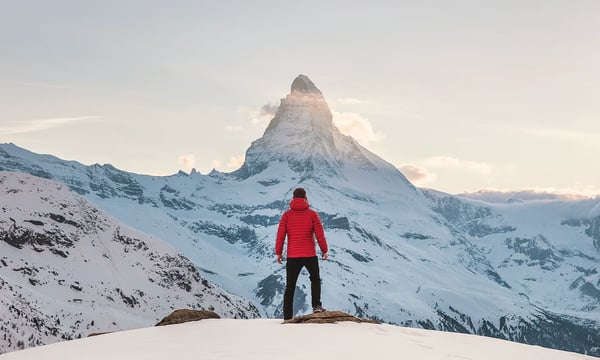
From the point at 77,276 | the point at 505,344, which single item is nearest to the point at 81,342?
the point at 505,344

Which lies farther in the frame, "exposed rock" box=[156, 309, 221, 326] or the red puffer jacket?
"exposed rock" box=[156, 309, 221, 326]

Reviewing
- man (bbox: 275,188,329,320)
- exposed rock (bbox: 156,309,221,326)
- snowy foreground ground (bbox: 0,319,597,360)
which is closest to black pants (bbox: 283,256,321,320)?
man (bbox: 275,188,329,320)

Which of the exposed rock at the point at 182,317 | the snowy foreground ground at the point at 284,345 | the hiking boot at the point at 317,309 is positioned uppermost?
the hiking boot at the point at 317,309

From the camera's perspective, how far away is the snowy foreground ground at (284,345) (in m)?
15.1

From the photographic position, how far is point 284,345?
52.3 ft

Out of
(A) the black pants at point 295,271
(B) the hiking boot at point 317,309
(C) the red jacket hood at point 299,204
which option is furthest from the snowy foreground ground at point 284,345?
(C) the red jacket hood at point 299,204

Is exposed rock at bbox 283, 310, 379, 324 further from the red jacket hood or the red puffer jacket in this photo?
the red jacket hood

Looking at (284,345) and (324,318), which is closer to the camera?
(284,345)

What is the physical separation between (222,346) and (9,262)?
180 meters

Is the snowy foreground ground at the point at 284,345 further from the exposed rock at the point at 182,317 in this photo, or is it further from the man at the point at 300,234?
the exposed rock at the point at 182,317

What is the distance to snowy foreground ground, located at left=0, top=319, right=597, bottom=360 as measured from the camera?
15070 millimetres

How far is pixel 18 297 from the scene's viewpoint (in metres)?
148

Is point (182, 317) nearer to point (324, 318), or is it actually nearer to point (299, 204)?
point (324, 318)

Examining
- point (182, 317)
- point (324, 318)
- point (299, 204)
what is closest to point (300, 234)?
point (299, 204)
